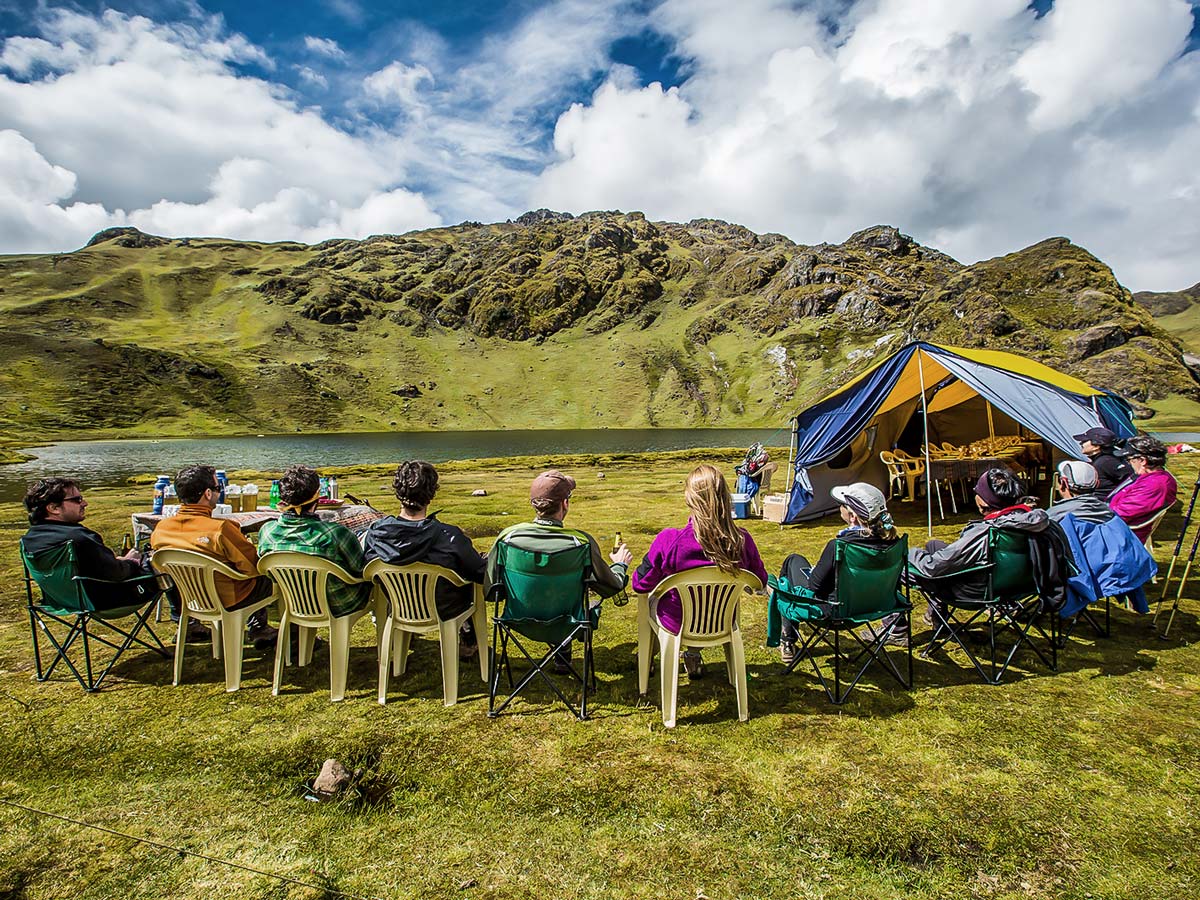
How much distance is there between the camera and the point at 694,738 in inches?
175

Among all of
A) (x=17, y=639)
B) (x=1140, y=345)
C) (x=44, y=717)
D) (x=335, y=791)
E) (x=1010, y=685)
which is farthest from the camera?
(x=1140, y=345)

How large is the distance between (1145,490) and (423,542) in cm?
849

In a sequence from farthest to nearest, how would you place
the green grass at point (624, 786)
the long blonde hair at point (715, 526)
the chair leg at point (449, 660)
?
the chair leg at point (449, 660) < the long blonde hair at point (715, 526) < the green grass at point (624, 786)

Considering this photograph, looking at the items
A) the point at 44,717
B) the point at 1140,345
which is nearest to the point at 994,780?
the point at 44,717

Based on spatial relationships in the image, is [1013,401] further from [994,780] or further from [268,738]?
[268,738]

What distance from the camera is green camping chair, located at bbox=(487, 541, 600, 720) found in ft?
15.0

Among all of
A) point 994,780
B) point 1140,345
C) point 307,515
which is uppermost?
point 1140,345

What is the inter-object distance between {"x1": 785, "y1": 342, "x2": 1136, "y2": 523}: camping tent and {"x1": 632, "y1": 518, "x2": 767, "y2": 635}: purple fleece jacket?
231 inches

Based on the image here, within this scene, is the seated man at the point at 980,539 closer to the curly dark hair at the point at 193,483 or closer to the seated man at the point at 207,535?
the seated man at the point at 207,535

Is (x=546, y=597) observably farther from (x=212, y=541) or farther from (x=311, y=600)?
(x=212, y=541)

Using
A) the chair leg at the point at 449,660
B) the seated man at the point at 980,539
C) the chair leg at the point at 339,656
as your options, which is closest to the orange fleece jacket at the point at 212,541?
the chair leg at the point at 339,656

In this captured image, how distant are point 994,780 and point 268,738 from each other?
5.40 meters

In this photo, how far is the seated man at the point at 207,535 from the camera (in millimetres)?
5105

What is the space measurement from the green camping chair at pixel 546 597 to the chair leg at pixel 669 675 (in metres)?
0.63
